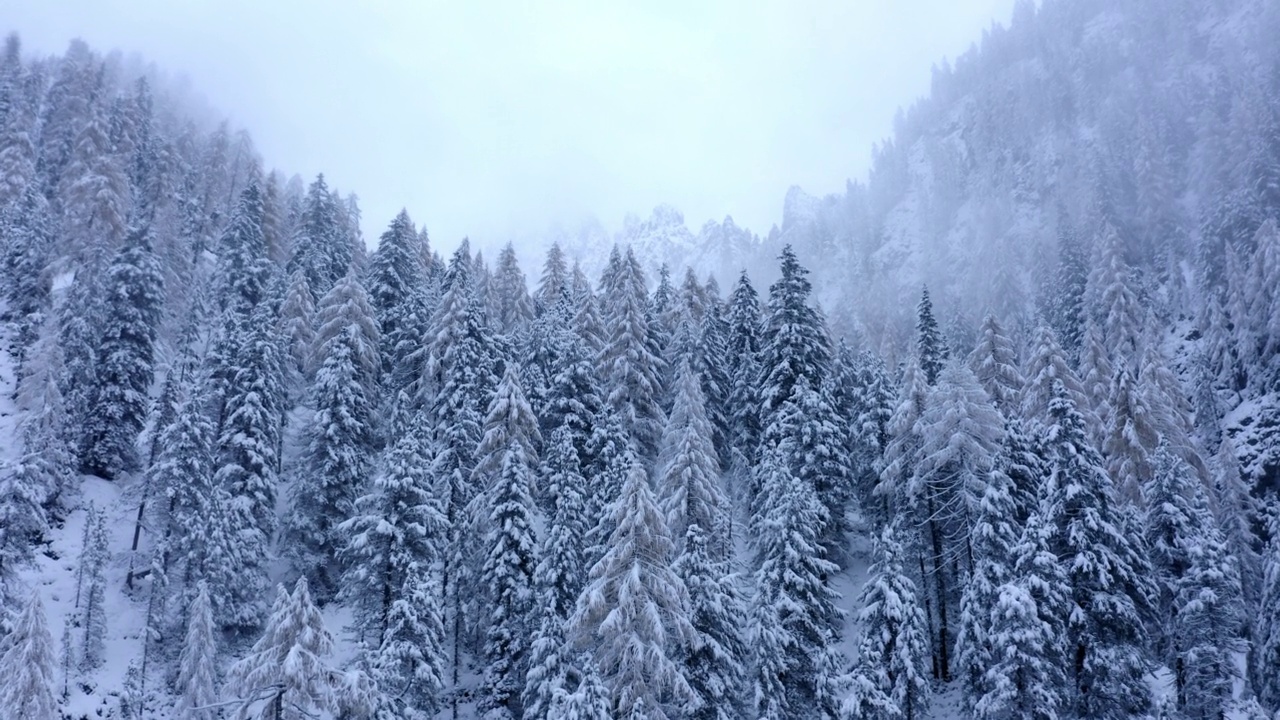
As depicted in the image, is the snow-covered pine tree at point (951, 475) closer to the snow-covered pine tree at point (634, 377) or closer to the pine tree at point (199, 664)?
the snow-covered pine tree at point (634, 377)

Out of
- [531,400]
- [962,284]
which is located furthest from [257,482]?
[962,284]

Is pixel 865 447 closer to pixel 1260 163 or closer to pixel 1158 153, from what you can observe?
pixel 1260 163

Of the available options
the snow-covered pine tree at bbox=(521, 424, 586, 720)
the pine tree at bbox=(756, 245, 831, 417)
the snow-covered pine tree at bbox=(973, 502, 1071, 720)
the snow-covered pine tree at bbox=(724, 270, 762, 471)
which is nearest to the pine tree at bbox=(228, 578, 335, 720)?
the snow-covered pine tree at bbox=(521, 424, 586, 720)

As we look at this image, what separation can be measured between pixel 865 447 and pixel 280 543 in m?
31.0

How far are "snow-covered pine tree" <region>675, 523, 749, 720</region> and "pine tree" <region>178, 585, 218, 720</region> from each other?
1895 cm

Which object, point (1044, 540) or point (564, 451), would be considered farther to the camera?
point (564, 451)

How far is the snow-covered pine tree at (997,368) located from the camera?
41438mm

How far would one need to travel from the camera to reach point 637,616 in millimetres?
24312

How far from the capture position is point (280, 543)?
38688mm

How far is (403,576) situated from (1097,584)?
26.6m

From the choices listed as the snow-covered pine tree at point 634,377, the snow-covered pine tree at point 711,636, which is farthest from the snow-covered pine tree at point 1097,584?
the snow-covered pine tree at point 634,377

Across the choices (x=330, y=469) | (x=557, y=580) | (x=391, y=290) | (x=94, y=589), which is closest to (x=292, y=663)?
(x=557, y=580)

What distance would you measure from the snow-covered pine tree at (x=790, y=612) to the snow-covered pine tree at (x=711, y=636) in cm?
86

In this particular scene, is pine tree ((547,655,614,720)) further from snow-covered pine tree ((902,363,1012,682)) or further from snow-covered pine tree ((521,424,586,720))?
snow-covered pine tree ((902,363,1012,682))
